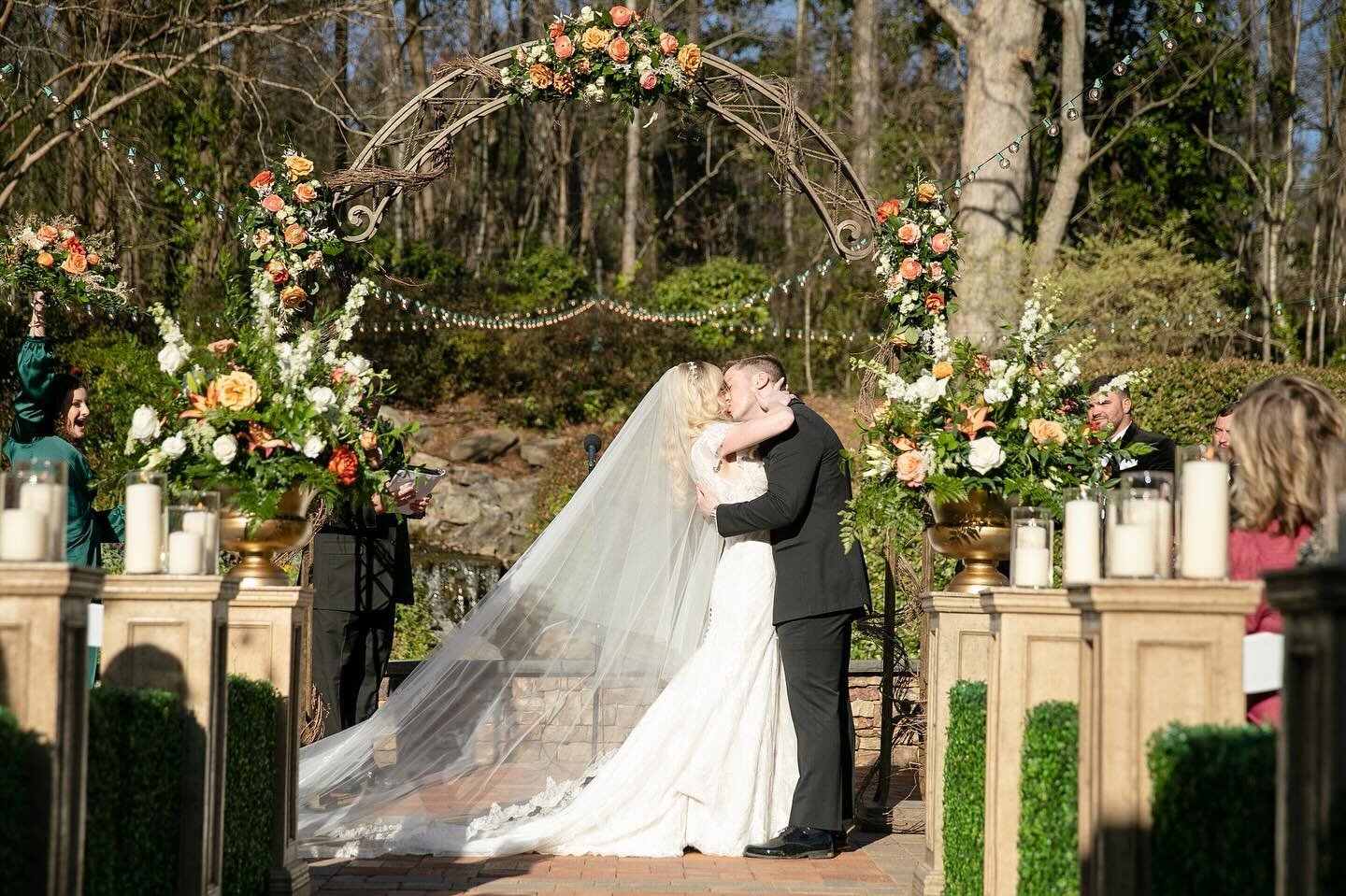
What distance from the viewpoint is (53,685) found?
3.00 metres

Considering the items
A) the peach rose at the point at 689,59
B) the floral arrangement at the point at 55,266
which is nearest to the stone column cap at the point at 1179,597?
the peach rose at the point at 689,59

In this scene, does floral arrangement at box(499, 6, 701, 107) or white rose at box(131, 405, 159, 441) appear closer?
white rose at box(131, 405, 159, 441)

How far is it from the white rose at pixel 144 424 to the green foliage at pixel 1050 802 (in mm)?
2915

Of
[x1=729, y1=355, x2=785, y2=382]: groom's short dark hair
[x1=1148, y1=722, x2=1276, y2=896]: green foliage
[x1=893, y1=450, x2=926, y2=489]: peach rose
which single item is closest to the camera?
[x1=1148, y1=722, x2=1276, y2=896]: green foliage

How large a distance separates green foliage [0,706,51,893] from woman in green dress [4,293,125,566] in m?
3.26

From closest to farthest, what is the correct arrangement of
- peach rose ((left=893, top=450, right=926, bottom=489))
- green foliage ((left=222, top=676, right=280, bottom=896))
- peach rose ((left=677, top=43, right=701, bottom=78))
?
green foliage ((left=222, top=676, right=280, bottom=896)) → peach rose ((left=893, top=450, right=926, bottom=489)) → peach rose ((left=677, top=43, right=701, bottom=78))

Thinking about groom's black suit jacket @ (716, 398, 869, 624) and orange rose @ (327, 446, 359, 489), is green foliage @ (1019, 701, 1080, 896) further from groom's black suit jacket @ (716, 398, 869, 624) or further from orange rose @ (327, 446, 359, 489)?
orange rose @ (327, 446, 359, 489)

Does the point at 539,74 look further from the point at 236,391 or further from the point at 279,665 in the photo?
the point at 279,665

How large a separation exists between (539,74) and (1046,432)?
326 centimetres

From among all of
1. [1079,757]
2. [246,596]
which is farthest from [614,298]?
[1079,757]

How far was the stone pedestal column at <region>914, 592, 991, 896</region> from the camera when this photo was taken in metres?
5.24

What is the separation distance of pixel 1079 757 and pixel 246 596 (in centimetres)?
278

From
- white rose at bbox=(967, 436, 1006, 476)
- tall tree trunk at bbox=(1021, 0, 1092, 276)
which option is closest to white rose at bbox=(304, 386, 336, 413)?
white rose at bbox=(967, 436, 1006, 476)

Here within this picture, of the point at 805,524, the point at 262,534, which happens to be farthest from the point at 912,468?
the point at 262,534
